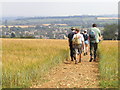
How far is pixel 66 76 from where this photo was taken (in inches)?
435

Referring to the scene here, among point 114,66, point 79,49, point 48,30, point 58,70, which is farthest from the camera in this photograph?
point 48,30

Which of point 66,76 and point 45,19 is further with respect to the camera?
point 45,19

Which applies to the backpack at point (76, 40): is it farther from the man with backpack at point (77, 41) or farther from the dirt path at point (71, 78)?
the dirt path at point (71, 78)

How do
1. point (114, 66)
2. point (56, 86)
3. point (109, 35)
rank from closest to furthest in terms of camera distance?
point (56, 86), point (114, 66), point (109, 35)

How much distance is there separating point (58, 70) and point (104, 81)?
10.9 ft

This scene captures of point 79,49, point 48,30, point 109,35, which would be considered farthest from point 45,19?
point 79,49

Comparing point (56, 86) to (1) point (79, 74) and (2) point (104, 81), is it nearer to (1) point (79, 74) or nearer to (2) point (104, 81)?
(2) point (104, 81)

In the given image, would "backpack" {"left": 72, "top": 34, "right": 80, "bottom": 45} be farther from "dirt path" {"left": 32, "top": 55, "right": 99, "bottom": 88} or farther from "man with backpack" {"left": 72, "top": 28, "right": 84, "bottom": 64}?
"dirt path" {"left": 32, "top": 55, "right": 99, "bottom": 88}

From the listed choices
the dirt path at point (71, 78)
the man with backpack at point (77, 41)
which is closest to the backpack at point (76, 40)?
the man with backpack at point (77, 41)

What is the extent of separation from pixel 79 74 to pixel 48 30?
7257 cm

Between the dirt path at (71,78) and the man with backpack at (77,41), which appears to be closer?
the dirt path at (71,78)

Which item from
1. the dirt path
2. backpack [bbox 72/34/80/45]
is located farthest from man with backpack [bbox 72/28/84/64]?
the dirt path

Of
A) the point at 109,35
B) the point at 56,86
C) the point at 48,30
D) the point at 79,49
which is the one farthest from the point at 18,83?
the point at 109,35

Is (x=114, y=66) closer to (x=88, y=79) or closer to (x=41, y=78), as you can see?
(x=88, y=79)
